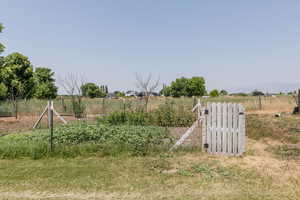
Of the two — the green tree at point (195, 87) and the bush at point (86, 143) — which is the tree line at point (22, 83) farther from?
the green tree at point (195, 87)

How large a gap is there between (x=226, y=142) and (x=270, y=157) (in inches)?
44.4

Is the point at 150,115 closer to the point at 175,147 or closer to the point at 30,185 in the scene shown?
the point at 175,147

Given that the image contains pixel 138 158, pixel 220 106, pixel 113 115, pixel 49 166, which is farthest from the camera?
pixel 113 115

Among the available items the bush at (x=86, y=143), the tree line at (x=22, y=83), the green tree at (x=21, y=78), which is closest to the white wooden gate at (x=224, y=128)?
the bush at (x=86, y=143)

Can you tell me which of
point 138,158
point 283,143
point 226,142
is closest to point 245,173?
point 226,142

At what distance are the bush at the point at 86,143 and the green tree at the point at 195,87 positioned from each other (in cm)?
6847

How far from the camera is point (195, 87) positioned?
73.9 metres

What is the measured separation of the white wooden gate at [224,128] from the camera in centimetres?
515

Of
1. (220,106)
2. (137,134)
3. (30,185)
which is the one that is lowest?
(30,185)

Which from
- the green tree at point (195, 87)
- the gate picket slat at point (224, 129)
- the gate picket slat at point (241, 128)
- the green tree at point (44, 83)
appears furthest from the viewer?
the green tree at point (195, 87)

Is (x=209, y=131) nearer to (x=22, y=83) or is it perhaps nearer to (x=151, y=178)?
(x=151, y=178)

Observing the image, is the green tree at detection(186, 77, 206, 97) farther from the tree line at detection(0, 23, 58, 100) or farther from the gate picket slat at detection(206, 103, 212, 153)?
the gate picket slat at detection(206, 103, 212, 153)

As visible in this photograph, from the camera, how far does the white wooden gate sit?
5.15 meters

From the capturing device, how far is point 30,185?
3.52m
